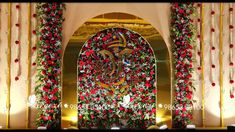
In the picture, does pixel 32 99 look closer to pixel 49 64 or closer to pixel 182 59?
pixel 49 64

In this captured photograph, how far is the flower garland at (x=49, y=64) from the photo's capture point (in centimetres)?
584

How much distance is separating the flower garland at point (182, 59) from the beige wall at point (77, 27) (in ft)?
0.92

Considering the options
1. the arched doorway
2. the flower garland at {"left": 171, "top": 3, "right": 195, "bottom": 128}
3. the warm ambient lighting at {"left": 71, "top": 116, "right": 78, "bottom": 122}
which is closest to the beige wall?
the arched doorway

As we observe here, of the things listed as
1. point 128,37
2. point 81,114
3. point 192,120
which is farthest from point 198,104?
point 81,114

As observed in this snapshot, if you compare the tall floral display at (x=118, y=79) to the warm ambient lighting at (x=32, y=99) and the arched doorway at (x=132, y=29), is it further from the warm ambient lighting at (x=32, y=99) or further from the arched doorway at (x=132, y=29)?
the warm ambient lighting at (x=32, y=99)

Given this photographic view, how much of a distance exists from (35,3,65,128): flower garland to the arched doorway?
7.6 inches

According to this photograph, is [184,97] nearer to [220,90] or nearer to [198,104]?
[198,104]

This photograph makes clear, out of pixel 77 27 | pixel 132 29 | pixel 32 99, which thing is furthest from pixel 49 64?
pixel 132 29

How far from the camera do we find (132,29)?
6203mm

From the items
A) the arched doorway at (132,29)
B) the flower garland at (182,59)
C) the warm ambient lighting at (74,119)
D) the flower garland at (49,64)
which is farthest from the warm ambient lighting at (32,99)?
the flower garland at (182,59)

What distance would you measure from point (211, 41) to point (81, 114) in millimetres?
3073

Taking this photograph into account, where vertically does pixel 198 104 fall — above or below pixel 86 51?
below

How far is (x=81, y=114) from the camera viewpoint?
20.0 feet

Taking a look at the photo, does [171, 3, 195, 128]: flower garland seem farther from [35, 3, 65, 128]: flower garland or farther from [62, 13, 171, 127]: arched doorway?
[35, 3, 65, 128]: flower garland
